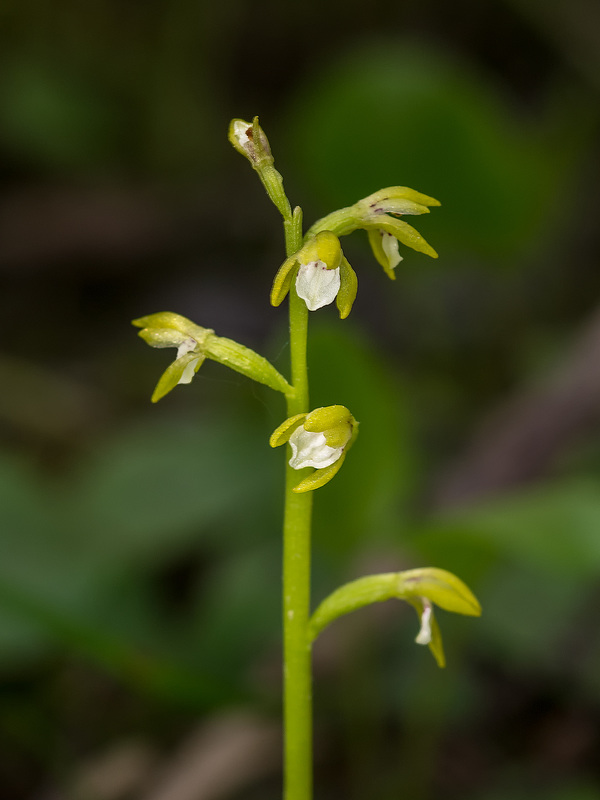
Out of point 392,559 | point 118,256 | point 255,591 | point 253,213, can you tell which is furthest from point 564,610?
point 253,213

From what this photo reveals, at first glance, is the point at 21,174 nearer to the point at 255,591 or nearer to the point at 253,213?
the point at 253,213

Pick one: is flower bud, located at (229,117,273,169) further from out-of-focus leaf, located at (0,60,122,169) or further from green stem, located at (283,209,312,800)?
out-of-focus leaf, located at (0,60,122,169)

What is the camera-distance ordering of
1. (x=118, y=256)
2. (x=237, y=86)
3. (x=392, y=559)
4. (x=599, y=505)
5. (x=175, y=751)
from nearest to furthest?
(x=599, y=505)
(x=175, y=751)
(x=392, y=559)
(x=118, y=256)
(x=237, y=86)

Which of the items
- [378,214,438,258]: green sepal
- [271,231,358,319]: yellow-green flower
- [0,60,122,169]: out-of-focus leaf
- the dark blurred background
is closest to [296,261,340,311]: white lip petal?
[271,231,358,319]: yellow-green flower

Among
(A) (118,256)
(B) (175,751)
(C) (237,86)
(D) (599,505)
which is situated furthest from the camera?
(C) (237,86)

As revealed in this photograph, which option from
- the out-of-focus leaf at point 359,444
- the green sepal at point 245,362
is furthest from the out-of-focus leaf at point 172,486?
the green sepal at point 245,362

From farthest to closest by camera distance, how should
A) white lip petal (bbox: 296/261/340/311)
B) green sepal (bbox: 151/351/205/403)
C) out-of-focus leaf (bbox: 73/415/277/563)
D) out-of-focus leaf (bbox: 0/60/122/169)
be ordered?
1. out-of-focus leaf (bbox: 0/60/122/169)
2. out-of-focus leaf (bbox: 73/415/277/563)
3. green sepal (bbox: 151/351/205/403)
4. white lip petal (bbox: 296/261/340/311)

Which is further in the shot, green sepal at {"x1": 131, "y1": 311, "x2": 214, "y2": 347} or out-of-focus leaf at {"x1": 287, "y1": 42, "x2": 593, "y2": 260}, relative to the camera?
out-of-focus leaf at {"x1": 287, "y1": 42, "x2": 593, "y2": 260}
